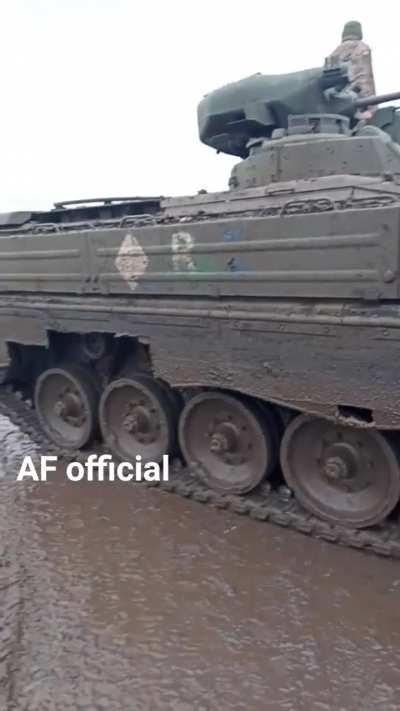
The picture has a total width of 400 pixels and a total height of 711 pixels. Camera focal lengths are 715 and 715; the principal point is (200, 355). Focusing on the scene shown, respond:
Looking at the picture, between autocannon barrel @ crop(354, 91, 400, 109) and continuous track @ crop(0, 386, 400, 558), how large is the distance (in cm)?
334

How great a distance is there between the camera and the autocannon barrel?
5.87 meters

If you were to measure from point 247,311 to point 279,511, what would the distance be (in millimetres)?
1351

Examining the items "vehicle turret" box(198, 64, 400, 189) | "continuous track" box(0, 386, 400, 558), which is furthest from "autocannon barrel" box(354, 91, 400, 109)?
"continuous track" box(0, 386, 400, 558)

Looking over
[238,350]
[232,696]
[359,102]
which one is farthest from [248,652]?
[359,102]

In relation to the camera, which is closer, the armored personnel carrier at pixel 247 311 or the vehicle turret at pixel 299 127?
the armored personnel carrier at pixel 247 311

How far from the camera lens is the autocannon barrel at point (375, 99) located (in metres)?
5.87

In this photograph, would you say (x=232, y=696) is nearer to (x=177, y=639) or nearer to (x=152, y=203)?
(x=177, y=639)

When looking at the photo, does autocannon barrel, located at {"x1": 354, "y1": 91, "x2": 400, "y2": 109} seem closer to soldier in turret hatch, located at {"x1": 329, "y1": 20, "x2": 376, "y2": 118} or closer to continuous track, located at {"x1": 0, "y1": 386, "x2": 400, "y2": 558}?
soldier in turret hatch, located at {"x1": 329, "y1": 20, "x2": 376, "y2": 118}

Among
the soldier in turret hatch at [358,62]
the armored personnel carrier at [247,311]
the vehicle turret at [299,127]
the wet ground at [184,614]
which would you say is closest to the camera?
the wet ground at [184,614]

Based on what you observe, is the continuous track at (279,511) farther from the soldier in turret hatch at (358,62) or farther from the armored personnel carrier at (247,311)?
the soldier in turret hatch at (358,62)

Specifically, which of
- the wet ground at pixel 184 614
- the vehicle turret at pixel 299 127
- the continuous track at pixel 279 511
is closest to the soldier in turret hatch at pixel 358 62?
the vehicle turret at pixel 299 127

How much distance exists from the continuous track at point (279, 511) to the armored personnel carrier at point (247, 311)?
0.17 ft

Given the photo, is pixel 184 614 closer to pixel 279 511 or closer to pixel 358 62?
pixel 279 511

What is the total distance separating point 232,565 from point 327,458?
3.09 feet
